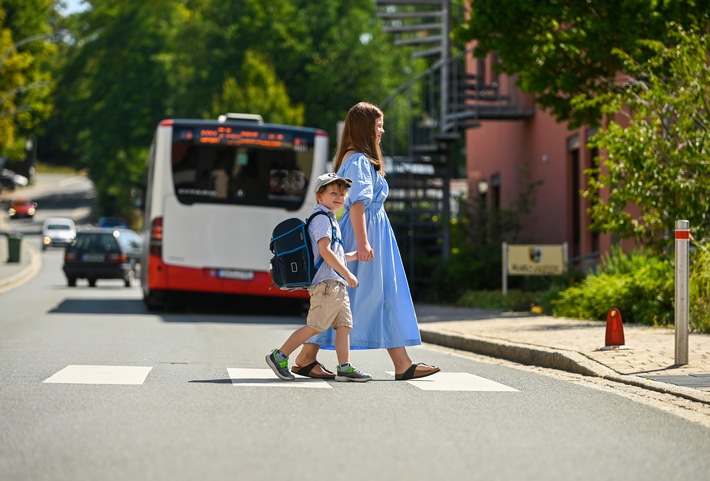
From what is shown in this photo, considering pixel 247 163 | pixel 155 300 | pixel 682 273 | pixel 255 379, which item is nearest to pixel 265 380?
pixel 255 379

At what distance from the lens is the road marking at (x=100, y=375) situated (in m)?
9.63

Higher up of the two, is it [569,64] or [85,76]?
[85,76]

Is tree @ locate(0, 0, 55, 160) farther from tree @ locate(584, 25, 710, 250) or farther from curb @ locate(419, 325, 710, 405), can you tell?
curb @ locate(419, 325, 710, 405)

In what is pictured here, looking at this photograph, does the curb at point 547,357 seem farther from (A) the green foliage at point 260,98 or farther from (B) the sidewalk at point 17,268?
(A) the green foliage at point 260,98

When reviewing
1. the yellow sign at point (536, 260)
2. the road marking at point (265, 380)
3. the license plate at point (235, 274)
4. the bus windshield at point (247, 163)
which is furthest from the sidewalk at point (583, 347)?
the bus windshield at point (247, 163)

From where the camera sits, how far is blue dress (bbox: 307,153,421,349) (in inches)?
390

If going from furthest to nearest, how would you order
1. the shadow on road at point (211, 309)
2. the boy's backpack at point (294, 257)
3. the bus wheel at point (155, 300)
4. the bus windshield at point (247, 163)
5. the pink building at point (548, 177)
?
the pink building at point (548, 177)
the bus wheel at point (155, 300)
the shadow on road at point (211, 309)
the bus windshield at point (247, 163)
the boy's backpack at point (294, 257)

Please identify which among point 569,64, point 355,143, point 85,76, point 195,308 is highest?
point 85,76

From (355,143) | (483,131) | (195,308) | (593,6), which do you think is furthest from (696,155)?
(483,131)

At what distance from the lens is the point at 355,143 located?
986cm

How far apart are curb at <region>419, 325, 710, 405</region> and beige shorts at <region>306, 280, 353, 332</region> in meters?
2.26

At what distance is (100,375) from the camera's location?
1012 centimetres

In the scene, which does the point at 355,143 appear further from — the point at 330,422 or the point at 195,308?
A: the point at 195,308

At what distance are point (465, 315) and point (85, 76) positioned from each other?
67437 mm
